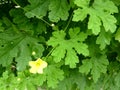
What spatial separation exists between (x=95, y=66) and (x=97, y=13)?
54 centimetres

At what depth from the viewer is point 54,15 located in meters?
2.25

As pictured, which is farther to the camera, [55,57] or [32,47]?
[32,47]

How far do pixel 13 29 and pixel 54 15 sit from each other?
0.36 metres

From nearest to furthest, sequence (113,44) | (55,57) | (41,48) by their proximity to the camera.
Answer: (55,57)
(41,48)
(113,44)

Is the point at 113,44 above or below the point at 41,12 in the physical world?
below

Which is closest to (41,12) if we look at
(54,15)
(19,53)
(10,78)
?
(54,15)

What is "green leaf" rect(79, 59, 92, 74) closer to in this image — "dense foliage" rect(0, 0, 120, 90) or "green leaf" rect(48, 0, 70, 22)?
"dense foliage" rect(0, 0, 120, 90)

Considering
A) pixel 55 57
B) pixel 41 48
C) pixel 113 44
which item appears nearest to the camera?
pixel 55 57

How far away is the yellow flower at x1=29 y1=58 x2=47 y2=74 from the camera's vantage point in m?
2.16

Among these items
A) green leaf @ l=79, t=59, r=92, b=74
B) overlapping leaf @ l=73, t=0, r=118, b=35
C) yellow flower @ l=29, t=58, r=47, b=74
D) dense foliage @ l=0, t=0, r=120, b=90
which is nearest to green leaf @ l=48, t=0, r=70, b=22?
dense foliage @ l=0, t=0, r=120, b=90

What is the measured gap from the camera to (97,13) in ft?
7.04

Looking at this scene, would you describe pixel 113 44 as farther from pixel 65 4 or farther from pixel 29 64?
pixel 29 64

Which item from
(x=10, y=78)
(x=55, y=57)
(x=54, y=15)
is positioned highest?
(x=54, y=15)

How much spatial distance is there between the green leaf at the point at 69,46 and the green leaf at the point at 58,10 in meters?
0.10
